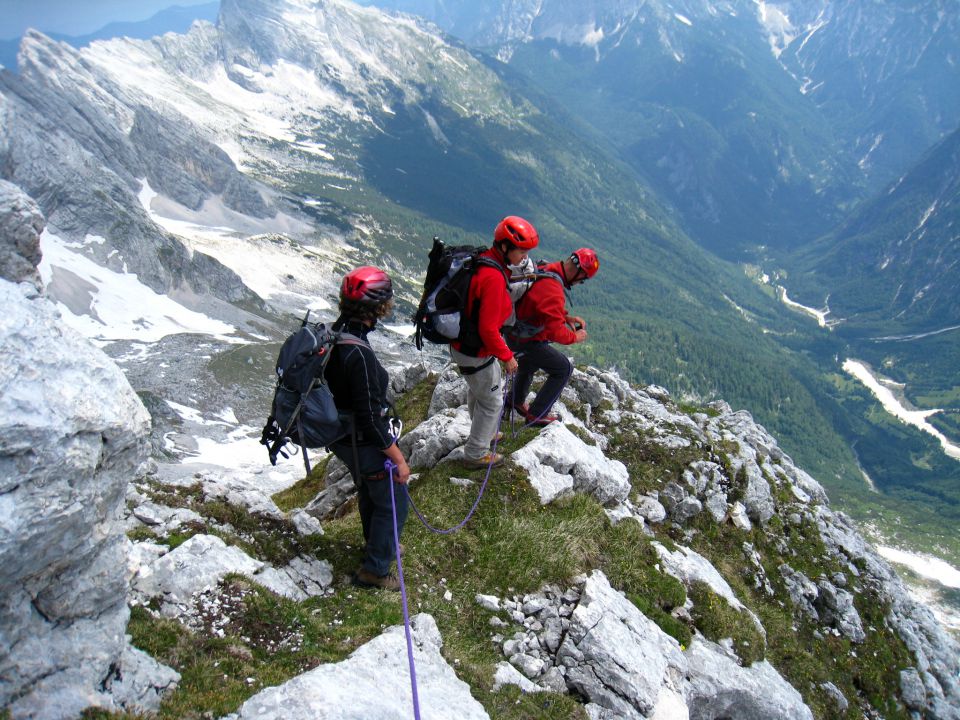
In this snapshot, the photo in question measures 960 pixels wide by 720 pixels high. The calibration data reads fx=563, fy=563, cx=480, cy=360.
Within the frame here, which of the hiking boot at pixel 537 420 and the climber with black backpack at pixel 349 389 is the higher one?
the climber with black backpack at pixel 349 389

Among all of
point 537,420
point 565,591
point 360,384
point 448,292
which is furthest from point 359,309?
point 537,420

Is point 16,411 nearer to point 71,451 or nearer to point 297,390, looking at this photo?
point 71,451

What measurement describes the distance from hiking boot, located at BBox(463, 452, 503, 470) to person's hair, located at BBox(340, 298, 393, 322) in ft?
23.2

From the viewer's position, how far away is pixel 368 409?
10.1 m

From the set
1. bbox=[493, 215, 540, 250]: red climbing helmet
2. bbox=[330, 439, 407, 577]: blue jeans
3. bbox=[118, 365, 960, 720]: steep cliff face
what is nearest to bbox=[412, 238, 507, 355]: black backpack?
bbox=[493, 215, 540, 250]: red climbing helmet

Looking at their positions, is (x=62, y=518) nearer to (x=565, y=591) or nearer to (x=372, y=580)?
(x=372, y=580)

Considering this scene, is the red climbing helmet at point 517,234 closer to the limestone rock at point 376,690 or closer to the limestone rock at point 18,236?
the limestone rock at point 376,690

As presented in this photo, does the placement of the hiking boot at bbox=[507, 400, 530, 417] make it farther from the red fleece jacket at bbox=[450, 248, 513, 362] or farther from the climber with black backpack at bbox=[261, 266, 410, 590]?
the climber with black backpack at bbox=[261, 266, 410, 590]

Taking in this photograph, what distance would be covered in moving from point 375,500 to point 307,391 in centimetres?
290

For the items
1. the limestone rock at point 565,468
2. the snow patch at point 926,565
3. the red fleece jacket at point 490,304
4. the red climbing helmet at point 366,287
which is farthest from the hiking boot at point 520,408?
the snow patch at point 926,565

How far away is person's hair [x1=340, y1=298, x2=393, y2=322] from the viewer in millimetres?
10058

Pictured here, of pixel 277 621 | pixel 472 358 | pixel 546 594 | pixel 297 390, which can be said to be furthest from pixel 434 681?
pixel 472 358

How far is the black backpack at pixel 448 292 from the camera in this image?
12.7 meters

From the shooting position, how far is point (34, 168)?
162 m
